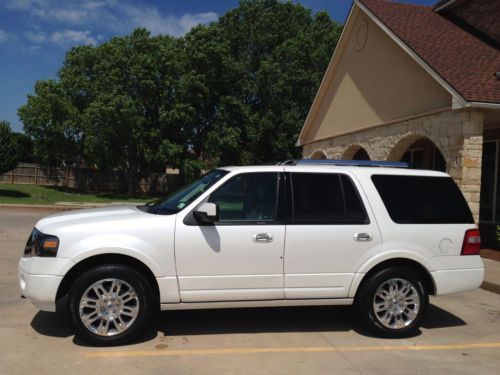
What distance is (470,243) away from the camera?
570 cm

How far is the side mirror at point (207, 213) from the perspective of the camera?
4893mm

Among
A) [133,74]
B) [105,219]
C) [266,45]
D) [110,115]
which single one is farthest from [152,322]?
[266,45]

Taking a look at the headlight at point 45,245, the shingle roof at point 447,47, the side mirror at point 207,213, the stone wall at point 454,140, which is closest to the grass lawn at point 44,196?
the stone wall at point 454,140

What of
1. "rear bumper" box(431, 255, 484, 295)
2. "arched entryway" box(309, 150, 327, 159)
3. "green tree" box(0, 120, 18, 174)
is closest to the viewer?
"rear bumper" box(431, 255, 484, 295)

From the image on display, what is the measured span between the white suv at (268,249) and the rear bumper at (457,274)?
0.01m

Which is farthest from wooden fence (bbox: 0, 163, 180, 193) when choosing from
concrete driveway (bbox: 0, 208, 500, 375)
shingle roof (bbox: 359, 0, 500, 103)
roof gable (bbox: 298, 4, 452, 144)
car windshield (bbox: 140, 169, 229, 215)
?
car windshield (bbox: 140, 169, 229, 215)

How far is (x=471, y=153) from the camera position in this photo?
10820mm

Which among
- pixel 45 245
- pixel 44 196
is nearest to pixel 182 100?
pixel 44 196

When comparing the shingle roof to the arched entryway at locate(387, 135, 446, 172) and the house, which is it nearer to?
the house

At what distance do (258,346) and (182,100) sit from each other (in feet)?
95.6

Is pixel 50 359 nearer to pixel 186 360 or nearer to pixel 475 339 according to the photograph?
pixel 186 360

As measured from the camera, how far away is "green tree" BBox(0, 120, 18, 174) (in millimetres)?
27219

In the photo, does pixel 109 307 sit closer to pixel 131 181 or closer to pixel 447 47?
pixel 447 47

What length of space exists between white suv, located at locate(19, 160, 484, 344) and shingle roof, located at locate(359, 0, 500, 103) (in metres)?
6.04
